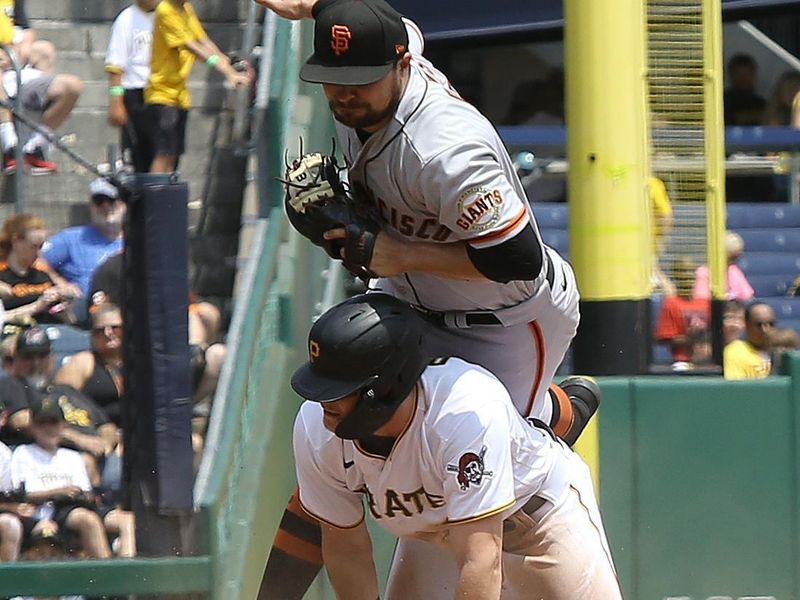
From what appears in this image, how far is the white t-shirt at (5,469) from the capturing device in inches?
253

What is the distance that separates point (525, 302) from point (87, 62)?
5376 mm

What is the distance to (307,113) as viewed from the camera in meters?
8.00

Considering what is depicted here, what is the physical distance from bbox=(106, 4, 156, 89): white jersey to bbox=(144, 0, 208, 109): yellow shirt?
97 millimetres

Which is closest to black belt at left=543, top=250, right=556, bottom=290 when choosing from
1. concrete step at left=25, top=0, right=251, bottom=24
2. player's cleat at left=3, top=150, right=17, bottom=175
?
player's cleat at left=3, top=150, right=17, bottom=175

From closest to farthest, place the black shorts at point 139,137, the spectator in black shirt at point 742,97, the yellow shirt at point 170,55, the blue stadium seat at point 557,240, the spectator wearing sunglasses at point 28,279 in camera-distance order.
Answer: the spectator wearing sunglasses at point 28,279 < the black shorts at point 139,137 < the yellow shirt at point 170,55 < the blue stadium seat at point 557,240 < the spectator in black shirt at point 742,97

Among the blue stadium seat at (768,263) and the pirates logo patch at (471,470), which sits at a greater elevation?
the pirates logo patch at (471,470)

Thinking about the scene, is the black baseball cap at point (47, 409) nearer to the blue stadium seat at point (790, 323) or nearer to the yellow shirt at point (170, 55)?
the yellow shirt at point (170, 55)

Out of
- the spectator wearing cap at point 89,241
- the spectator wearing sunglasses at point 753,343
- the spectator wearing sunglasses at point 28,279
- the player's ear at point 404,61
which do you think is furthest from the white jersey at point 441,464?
the spectator wearing sunglasses at point 753,343

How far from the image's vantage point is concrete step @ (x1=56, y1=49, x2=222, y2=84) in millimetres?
9148

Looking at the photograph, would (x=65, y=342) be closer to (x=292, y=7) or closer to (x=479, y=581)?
(x=292, y=7)

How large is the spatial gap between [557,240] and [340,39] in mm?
6188

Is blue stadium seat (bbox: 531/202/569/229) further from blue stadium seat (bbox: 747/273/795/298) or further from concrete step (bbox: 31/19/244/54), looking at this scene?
concrete step (bbox: 31/19/244/54)

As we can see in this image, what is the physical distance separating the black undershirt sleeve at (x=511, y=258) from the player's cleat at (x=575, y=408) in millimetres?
970

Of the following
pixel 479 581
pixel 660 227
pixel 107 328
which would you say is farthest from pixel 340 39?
pixel 660 227
